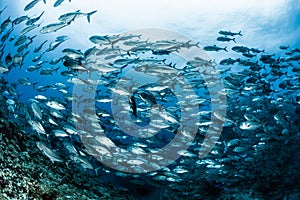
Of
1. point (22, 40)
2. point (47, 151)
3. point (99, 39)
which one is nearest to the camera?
point (47, 151)

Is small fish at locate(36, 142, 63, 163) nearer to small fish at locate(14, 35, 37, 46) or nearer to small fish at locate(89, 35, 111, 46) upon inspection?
small fish at locate(89, 35, 111, 46)

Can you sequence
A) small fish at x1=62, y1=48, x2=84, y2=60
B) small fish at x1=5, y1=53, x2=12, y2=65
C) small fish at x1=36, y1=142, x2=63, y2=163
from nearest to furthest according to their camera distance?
small fish at x1=36, y1=142, x2=63, y2=163 → small fish at x1=62, y1=48, x2=84, y2=60 → small fish at x1=5, y1=53, x2=12, y2=65

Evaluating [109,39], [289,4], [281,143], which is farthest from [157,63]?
[289,4]

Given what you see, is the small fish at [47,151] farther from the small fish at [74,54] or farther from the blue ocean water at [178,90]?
the small fish at [74,54]

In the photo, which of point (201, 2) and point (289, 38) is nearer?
point (201, 2)

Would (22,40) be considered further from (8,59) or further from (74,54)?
(74,54)

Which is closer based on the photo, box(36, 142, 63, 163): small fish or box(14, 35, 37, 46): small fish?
box(36, 142, 63, 163): small fish

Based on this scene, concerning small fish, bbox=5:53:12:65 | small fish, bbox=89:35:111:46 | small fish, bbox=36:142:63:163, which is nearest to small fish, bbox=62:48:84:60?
small fish, bbox=89:35:111:46

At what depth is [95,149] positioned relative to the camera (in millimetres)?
9047

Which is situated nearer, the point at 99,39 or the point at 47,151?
the point at 47,151

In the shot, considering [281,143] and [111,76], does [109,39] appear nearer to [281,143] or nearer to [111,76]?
[111,76]

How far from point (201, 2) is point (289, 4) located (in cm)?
507

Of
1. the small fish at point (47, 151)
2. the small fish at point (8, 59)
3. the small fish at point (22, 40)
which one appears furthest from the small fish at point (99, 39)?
the small fish at point (47, 151)

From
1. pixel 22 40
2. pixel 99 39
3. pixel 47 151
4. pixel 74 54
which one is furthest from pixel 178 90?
pixel 47 151
